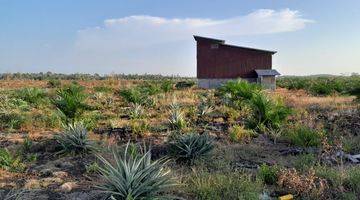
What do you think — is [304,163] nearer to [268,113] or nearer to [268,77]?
[268,113]

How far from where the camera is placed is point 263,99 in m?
11.6

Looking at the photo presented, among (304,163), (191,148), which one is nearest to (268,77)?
(191,148)

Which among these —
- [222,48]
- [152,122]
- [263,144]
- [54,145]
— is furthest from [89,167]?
[222,48]

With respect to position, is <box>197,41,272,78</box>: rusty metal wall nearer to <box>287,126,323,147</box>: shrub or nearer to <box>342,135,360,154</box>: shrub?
<box>342,135,360,154</box>: shrub

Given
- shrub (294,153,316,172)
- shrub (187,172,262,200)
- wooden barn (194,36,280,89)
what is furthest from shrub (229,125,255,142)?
wooden barn (194,36,280,89)

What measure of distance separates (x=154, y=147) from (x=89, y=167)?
2.16m

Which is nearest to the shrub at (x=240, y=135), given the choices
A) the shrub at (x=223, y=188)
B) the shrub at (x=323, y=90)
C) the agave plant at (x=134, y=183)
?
A: the shrub at (x=223, y=188)

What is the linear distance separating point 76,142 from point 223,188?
3762mm

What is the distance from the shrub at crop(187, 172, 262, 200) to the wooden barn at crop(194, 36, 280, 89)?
33435mm

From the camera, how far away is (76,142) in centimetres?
827

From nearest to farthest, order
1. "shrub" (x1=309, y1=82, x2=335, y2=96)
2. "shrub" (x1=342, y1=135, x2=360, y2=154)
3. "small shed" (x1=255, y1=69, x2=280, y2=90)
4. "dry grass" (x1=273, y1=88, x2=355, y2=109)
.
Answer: "shrub" (x1=342, y1=135, x2=360, y2=154) → "dry grass" (x1=273, y1=88, x2=355, y2=109) → "shrub" (x1=309, y1=82, x2=335, y2=96) → "small shed" (x1=255, y1=69, x2=280, y2=90)

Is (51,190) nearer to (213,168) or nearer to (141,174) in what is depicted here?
(141,174)

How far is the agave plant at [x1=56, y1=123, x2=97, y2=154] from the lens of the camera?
26.9ft

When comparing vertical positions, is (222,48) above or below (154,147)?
above
